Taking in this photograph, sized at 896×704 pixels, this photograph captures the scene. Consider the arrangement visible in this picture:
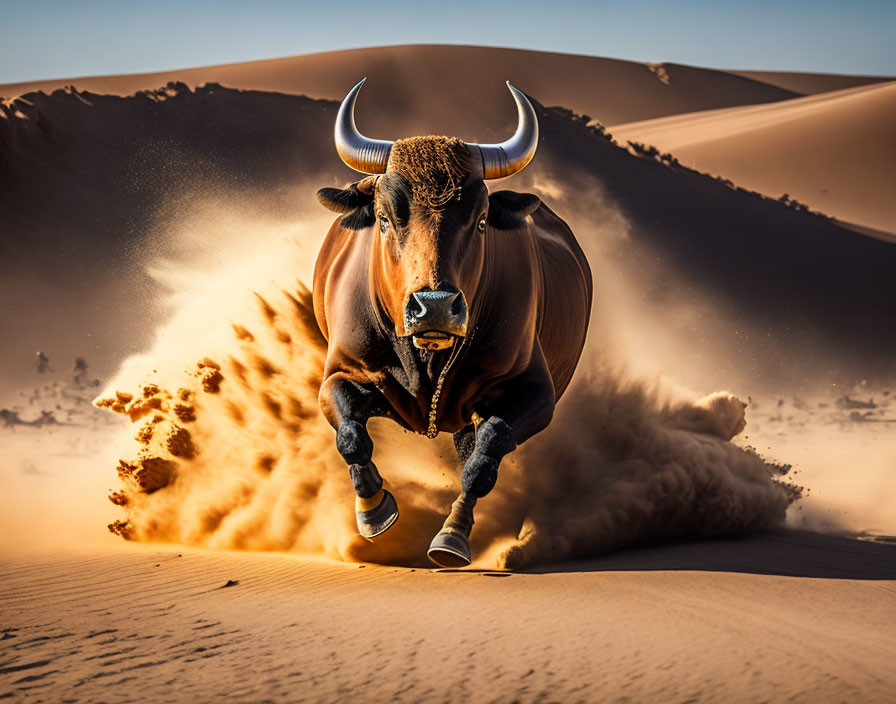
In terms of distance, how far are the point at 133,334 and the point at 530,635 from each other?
15.0m

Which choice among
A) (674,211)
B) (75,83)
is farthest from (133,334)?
(75,83)

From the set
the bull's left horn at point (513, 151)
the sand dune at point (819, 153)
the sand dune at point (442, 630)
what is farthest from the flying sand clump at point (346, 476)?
the sand dune at point (819, 153)

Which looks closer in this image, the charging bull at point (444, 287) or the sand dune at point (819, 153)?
the charging bull at point (444, 287)

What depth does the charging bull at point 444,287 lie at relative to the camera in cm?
586

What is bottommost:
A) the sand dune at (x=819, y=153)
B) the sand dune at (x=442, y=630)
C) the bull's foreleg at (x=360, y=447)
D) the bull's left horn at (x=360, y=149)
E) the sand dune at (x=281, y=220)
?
A: the sand dune at (x=442, y=630)

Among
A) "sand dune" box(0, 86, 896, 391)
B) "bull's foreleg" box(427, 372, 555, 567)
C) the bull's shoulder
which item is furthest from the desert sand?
the bull's shoulder

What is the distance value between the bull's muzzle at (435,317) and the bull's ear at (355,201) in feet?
4.42

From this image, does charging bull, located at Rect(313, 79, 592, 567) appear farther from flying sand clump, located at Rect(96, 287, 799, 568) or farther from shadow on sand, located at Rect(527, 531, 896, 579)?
shadow on sand, located at Rect(527, 531, 896, 579)

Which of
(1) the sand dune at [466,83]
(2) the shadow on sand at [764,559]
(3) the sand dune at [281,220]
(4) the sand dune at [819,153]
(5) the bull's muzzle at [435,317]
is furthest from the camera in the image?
(1) the sand dune at [466,83]

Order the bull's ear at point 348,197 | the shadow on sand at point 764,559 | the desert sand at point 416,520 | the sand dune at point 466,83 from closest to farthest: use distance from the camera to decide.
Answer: the desert sand at point 416,520 < the bull's ear at point 348,197 < the shadow on sand at point 764,559 < the sand dune at point 466,83

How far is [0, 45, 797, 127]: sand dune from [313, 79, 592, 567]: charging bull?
1392 inches

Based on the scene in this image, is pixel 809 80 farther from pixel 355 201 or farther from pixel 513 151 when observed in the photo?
pixel 355 201

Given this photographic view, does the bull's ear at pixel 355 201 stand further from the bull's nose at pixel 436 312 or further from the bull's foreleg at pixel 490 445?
the bull's foreleg at pixel 490 445

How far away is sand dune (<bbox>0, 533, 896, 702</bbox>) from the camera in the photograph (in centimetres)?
439
